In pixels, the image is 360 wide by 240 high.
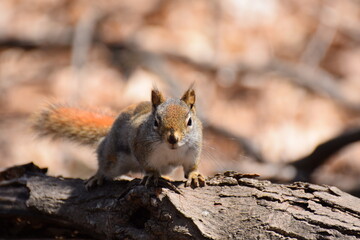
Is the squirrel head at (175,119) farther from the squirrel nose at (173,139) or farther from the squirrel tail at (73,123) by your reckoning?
the squirrel tail at (73,123)

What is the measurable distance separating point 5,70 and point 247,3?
2.44 metres

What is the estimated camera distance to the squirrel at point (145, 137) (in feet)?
7.79

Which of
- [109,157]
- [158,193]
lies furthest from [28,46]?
[158,193]

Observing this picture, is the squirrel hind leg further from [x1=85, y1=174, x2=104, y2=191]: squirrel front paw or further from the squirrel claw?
the squirrel claw

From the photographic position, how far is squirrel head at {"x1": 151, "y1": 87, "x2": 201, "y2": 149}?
91.7 inches

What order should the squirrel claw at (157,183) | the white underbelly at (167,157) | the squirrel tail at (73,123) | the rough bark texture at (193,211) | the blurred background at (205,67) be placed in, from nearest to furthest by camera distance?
1. the rough bark texture at (193,211)
2. the squirrel claw at (157,183)
3. the white underbelly at (167,157)
4. the squirrel tail at (73,123)
5. the blurred background at (205,67)

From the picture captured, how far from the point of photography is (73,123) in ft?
10.2

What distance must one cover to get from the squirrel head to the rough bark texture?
0.65ft

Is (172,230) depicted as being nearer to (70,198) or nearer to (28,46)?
(70,198)

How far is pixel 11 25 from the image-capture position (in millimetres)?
5586

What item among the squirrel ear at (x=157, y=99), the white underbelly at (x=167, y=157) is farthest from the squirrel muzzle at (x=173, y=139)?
the squirrel ear at (x=157, y=99)

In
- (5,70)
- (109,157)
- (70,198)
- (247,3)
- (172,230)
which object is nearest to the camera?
(172,230)

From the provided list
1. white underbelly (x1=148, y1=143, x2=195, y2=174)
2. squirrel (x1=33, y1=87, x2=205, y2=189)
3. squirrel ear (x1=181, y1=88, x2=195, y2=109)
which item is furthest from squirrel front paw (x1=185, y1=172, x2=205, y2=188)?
squirrel ear (x1=181, y1=88, x2=195, y2=109)

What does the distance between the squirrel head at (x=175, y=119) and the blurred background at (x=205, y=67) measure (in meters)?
1.98
